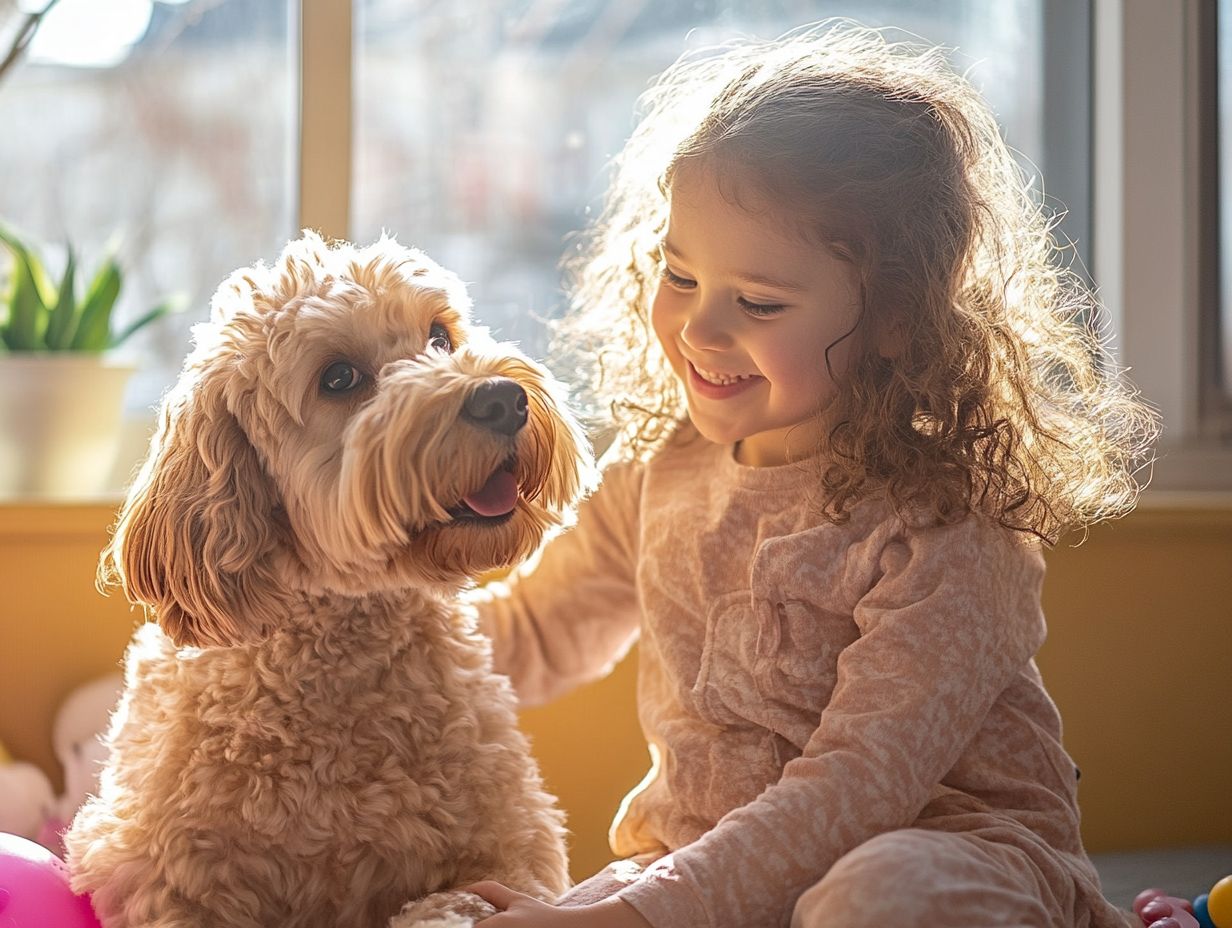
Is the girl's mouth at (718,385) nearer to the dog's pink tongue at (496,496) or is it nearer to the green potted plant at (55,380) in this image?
the dog's pink tongue at (496,496)

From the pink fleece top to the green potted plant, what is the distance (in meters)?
0.79

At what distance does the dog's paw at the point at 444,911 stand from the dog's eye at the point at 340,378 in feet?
1.42

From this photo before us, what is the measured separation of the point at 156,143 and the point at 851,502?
134 centimetres

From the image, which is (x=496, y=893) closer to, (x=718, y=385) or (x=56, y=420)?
(x=718, y=385)

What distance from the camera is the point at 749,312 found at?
1.19m

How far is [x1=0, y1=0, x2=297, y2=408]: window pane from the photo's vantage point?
196 cm

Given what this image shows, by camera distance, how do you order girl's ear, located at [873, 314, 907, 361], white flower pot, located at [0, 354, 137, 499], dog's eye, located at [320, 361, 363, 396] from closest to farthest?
dog's eye, located at [320, 361, 363, 396] → girl's ear, located at [873, 314, 907, 361] → white flower pot, located at [0, 354, 137, 499]

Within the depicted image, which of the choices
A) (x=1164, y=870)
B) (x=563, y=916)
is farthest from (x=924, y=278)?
(x=1164, y=870)

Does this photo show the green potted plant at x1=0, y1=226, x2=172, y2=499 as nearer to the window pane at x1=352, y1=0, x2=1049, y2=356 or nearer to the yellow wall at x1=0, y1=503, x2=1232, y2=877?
the window pane at x1=352, y1=0, x2=1049, y2=356

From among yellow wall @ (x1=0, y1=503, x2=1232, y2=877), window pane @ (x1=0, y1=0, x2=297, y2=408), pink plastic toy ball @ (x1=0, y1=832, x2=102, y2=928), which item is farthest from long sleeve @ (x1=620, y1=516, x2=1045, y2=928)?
window pane @ (x1=0, y1=0, x2=297, y2=408)

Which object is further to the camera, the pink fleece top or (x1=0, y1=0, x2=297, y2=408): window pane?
(x1=0, y1=0, x2=297, y2=408): window pane

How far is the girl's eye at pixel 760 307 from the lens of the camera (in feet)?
3.88

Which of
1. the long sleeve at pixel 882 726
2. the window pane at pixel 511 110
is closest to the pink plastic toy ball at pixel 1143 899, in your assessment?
the long sleeve at pixel 882 726

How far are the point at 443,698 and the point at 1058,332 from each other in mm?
726
